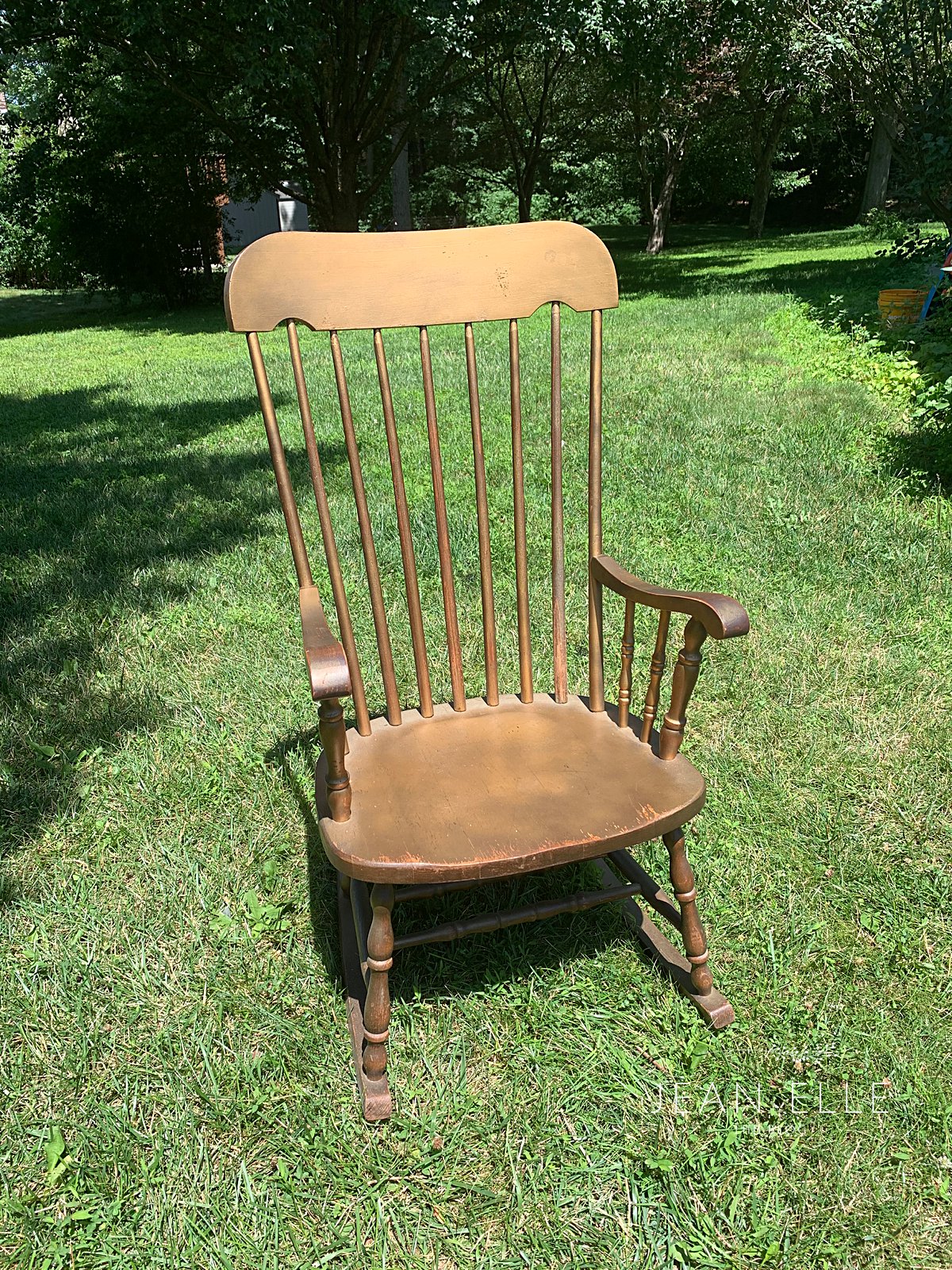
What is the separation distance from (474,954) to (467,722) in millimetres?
517

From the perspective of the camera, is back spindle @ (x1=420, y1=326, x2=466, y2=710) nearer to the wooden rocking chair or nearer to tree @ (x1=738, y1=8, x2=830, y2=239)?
the wooden rocking chair

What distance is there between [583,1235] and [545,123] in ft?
74.2

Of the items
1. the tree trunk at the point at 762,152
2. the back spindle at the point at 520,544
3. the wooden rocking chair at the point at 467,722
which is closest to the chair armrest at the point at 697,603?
the wooden rocking chair at the point at 467,722

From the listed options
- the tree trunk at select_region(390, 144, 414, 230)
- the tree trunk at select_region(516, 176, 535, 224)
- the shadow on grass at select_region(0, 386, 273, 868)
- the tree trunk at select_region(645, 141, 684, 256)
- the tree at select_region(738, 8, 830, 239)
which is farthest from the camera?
the tree trunk at select_region(516, 176, 535, 224)

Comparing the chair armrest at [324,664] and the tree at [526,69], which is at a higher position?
the tree at [526,69]

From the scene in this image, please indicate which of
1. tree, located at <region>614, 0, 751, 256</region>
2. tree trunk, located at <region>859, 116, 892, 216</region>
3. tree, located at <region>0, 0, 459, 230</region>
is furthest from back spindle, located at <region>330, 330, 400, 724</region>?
tree trunk, located at <region>859, 116, 892, 216</region>

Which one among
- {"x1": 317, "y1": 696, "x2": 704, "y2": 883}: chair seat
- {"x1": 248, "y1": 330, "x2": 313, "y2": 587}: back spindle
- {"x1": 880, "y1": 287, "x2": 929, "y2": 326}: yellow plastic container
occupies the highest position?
{"x1": 248, "y1": 330, "x2": 313, "y2": 587}: back spindle

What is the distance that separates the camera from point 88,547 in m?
4.05

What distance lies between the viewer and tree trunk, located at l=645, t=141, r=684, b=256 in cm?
1731

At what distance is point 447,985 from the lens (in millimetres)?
1880

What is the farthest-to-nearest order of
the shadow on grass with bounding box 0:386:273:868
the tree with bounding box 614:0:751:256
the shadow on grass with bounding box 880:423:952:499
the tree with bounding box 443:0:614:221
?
1. the tree with bounding box 614:0:751:256
2. the tree with bounding box 443:0:614:221
3. the shadow on grass with bounding box 880:423:952:499
4. the shadow on grass with bounding box 0:386:273:868

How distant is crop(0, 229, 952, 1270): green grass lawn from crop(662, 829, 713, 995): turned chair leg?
88 millimetres

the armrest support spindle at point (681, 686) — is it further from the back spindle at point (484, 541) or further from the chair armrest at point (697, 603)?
the back spindle at point (484, 541)

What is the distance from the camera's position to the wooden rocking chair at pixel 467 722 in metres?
1.50
